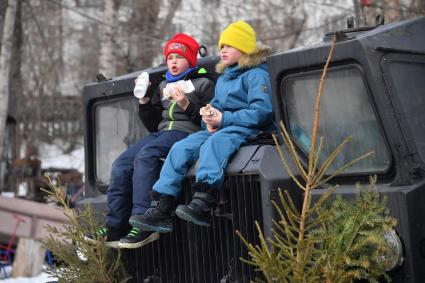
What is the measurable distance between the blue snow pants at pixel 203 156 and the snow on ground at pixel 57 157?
76.6 feet

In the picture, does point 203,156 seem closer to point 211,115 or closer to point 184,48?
point 211,115

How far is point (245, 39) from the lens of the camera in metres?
4.89

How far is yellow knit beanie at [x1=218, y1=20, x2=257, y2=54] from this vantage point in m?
4.87

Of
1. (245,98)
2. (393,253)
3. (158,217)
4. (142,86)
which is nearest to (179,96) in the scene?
(142,86)

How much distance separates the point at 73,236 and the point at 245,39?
67.1 inches

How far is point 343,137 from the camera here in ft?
14.0

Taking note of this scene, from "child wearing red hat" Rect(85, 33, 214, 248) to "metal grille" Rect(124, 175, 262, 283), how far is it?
0.20 meters

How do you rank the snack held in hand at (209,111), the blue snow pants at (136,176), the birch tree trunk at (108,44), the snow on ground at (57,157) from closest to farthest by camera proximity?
the snack held in hand at (209,111)
the blue snow pants at (136,176)
the birch tree trunk at (108,44)
the snow on ground at (57,157)

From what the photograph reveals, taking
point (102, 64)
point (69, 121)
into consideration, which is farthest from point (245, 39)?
point (69, 121)

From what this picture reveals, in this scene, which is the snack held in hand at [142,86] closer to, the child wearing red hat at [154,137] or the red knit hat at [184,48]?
the child wearing red hat at [154,137]

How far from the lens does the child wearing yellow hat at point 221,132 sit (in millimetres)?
4355

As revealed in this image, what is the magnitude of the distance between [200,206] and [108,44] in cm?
1094

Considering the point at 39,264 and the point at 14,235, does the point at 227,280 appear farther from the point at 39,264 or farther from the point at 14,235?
the point at 14,235

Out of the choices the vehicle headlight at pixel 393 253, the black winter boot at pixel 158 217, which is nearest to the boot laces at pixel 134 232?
the black winter boot at pixel 158 217
